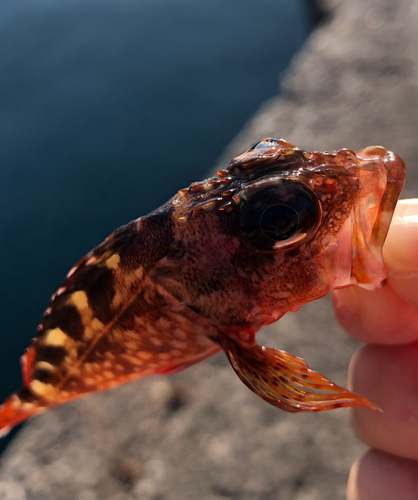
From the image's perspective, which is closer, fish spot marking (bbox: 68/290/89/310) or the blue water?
fish spot marking (bbox: 68/290/89/310)

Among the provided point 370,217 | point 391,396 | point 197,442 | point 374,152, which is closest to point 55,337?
point 370,217

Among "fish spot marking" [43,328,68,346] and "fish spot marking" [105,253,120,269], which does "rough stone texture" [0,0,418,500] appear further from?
"fish spot marking" [105,253,120,269]

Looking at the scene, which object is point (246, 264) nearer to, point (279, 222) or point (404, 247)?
point (279, 222)

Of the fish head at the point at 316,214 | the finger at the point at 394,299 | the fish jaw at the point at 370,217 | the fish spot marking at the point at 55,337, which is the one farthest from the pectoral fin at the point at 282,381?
the fish spot marking at the point at 55,337

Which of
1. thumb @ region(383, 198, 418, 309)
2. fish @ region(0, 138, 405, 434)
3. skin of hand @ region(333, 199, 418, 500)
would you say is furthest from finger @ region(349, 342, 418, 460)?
fish @ region(0, 138, 405, 434)

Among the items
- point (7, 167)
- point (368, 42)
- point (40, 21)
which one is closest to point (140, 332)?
point (7, 167)
